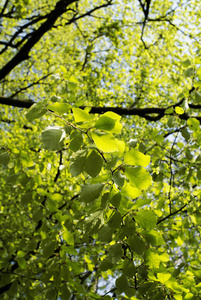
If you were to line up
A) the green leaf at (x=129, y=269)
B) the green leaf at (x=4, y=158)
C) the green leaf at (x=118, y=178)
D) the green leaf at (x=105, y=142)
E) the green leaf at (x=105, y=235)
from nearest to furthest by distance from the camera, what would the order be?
1. the green leaf at (x=105, y=142)
2. the green leaf at (x=118, y=178)
3. the green leaf at (x=105, y=235)
4. the green leaf at (x=129, y=269)
5. the green leaf at (x=4, y=158)

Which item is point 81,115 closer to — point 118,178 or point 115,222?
point 118,178

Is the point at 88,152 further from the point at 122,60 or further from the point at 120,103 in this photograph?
the point at 122,60

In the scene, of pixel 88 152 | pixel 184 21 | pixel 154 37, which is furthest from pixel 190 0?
pixel 88 152

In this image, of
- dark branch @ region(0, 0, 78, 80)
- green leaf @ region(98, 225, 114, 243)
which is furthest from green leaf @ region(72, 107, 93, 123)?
dark branch @ region(0, 0, 78, 80)

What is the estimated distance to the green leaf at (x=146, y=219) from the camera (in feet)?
3.64

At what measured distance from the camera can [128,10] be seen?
939 centimetres

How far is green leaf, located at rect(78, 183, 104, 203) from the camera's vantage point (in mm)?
980

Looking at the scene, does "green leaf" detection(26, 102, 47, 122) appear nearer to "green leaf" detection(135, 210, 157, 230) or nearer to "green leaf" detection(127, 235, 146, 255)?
"green leaf" detection(135, 210, 157, 230)

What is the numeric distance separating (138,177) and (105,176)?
17 cm

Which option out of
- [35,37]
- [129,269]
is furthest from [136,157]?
[35,37]

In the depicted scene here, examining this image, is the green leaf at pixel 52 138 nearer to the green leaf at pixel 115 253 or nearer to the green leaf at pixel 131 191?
the green leaf at pixel 131 191

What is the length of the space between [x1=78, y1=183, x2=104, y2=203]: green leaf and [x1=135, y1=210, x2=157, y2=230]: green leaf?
291mm

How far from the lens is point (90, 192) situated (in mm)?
993

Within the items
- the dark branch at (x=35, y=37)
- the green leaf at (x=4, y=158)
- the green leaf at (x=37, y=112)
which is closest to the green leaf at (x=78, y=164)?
the green leaf at (x=37, y=112)
